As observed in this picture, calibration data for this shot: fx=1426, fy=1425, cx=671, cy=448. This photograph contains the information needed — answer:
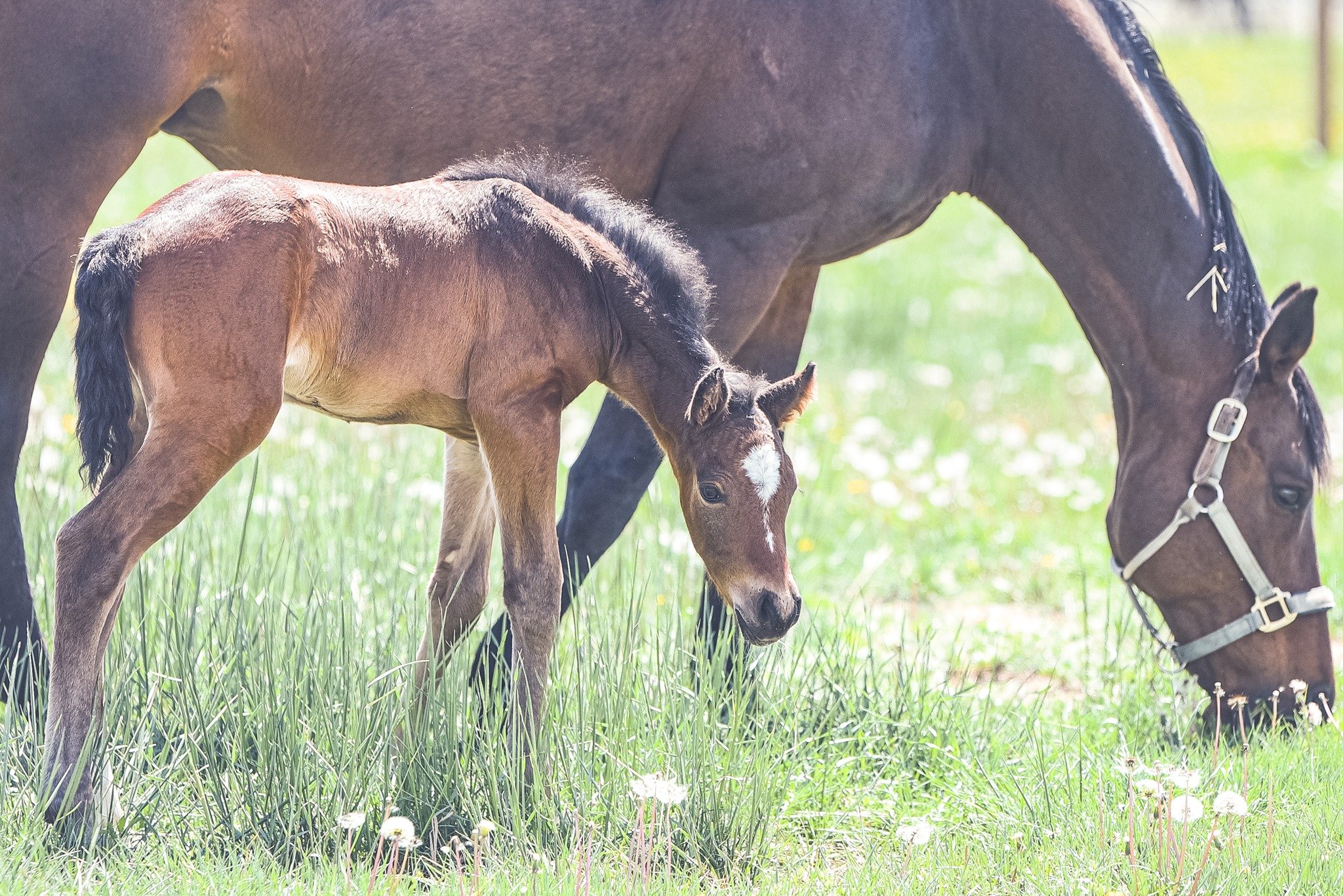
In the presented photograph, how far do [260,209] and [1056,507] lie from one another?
4.86 m

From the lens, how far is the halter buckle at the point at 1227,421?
13.4 feet

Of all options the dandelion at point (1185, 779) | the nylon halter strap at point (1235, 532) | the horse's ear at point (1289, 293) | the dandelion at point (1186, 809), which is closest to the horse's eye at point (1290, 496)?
the nylon halter strap at point (1235, 532)

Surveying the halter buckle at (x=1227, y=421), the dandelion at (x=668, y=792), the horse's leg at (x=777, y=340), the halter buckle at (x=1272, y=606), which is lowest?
the dandelion at (x=668, y=792)

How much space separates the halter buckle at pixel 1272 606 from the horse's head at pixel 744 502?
1.82 m

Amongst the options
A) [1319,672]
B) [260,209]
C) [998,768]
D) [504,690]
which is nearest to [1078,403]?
[1319,672]

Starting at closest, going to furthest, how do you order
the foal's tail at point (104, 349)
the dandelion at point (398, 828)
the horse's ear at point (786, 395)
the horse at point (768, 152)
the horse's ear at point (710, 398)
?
the dandelion at point (398, 828), the foal's tail at point (104, 349), the horse's ear at point (710, 398), the horse's ear at point (786, 395), the horse at point (768, 152)

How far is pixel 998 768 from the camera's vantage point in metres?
3.80

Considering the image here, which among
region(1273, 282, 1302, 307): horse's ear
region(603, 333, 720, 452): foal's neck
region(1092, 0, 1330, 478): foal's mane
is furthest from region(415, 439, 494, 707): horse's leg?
region(1273, 282, 1302, 307): horse's ear

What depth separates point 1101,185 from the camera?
13.4ft

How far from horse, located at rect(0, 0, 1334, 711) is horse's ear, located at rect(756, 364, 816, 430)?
2.25 ft

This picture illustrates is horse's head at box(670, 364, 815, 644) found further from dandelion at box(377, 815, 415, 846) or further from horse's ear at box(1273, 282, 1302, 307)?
horse's ear at box(1273, 282, 1302, 307)

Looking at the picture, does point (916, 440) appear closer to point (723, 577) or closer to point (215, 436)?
point (723, 577)

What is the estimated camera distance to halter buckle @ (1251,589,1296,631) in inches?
163

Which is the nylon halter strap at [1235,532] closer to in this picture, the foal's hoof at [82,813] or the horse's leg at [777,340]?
the horse's leg at [777,340]
